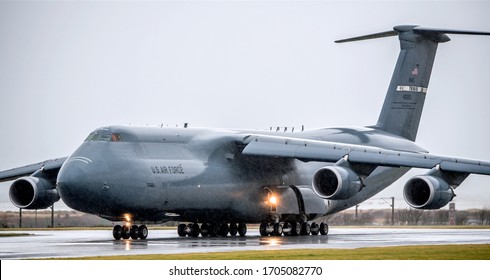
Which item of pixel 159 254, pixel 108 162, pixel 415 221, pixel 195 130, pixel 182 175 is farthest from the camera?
pixel 415 221

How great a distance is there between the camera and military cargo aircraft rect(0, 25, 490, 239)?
2600 cm

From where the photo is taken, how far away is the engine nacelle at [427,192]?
1014 inches

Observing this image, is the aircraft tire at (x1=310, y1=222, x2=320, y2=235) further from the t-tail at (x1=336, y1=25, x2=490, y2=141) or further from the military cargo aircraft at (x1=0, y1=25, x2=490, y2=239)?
the t-tail at (x1=336, y1=25, x2=490, y2=141)

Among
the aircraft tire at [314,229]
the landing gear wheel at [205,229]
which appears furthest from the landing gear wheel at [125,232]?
the aircraft tire at [314,229]

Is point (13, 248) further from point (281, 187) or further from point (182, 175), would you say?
point (281, 187)

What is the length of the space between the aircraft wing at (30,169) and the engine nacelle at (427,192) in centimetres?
1026

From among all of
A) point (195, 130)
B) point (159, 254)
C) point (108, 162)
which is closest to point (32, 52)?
point (108, 162)

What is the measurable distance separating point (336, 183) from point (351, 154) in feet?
3.65

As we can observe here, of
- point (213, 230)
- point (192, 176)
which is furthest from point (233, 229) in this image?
point (192, 176)

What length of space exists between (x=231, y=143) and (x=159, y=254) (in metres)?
10.6

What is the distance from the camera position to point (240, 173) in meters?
30.0

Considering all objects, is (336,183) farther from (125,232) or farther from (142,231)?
(125,232)

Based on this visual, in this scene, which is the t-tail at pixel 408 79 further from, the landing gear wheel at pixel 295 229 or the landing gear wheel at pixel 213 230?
the landing gear wheel at pixel 213 230
